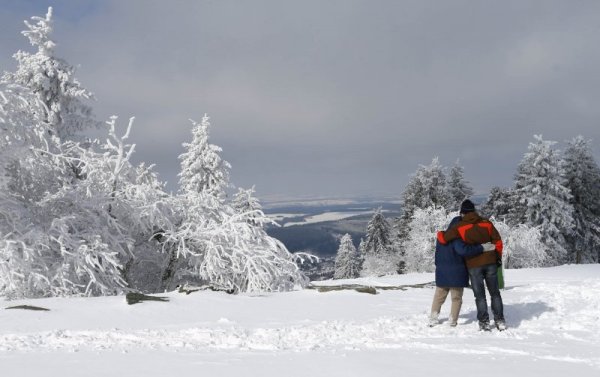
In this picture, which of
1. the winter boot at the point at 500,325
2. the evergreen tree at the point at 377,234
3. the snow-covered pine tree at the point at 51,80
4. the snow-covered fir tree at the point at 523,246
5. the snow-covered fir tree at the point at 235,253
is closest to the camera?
the winter boot at the point at 500,325

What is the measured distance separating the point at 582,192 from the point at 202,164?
99.4ft

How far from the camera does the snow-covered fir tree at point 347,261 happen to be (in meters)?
55.5

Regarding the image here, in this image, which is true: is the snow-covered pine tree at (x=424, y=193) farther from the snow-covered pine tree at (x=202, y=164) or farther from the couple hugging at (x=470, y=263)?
the couple hugging at (x=470, y=263)

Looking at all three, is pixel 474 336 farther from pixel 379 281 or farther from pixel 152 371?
pixel 379 281

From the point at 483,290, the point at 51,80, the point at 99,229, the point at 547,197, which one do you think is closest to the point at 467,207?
the point at 483,290

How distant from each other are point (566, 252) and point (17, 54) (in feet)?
123

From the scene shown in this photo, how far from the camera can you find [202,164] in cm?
2973

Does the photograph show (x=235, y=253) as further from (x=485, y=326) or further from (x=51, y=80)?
(x=51, y=80)

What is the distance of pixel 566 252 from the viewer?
37.2 m

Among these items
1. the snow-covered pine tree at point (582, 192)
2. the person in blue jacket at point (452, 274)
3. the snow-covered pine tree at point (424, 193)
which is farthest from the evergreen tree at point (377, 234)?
the person in blue jacket at point (452, 274)

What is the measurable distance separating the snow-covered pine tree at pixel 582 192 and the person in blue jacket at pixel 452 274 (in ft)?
120

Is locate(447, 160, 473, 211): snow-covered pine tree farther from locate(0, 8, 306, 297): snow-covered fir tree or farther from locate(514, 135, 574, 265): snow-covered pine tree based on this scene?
locate(0, 8, 306, 297): snow-covered fir tree

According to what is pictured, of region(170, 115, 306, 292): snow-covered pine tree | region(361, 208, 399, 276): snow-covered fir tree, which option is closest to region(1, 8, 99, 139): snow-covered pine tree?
region(170, 115, 306, 292): snow-covered pine tree

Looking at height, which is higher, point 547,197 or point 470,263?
point 547,197
